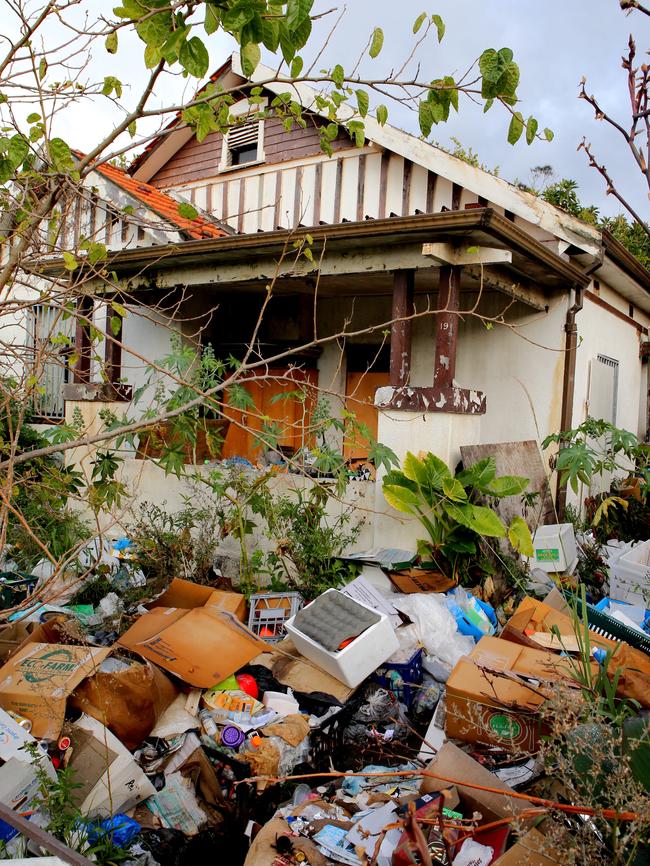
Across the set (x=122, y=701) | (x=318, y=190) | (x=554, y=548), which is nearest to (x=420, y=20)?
(x=122, y=701)

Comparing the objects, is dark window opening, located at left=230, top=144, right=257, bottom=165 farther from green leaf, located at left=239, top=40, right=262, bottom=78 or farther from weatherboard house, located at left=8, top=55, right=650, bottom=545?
green leaf, located at left=239, top=40, right=262, bottom=78

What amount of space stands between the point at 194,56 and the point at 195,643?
10.7 ft

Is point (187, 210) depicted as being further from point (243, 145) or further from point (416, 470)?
point (243, 145)

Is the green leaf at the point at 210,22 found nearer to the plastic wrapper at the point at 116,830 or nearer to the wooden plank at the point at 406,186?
the plastic wrapper at the point at 116,830

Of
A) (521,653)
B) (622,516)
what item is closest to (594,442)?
(622,516)

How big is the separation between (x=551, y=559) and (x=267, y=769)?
11.2 ft

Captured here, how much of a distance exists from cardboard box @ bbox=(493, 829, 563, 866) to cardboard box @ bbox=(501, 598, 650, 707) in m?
0.75

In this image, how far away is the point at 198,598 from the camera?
499 cm

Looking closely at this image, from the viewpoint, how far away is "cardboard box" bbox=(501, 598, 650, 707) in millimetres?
3119

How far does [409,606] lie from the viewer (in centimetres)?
470

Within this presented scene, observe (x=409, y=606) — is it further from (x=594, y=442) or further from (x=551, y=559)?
(x=594, y=442)

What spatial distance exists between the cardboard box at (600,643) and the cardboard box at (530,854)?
0.75 metres

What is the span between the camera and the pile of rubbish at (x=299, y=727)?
265cm

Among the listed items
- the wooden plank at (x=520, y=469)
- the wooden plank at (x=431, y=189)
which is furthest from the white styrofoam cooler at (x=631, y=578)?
the wooden plank at (x=431, y=189)
